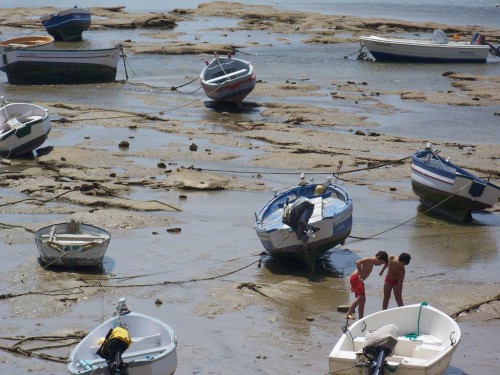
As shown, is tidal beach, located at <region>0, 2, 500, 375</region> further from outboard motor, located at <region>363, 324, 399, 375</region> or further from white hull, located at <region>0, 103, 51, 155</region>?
outboard motor, located at <region>363, 324, 399, 375</region>

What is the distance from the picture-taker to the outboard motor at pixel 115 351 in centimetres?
1094

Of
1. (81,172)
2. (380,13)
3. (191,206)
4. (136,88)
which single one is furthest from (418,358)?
(380,13)

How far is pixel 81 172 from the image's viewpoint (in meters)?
23.2

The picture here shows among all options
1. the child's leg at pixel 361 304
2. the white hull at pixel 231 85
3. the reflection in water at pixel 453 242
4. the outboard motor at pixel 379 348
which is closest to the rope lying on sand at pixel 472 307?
the child's leg at pixel 361 304

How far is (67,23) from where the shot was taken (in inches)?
1932

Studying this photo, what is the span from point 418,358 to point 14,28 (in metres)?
46.2

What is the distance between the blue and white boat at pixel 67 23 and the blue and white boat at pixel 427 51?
47.0ft

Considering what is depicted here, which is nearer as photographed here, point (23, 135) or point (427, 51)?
point (23, 135)

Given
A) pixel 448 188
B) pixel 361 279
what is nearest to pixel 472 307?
pixel 361 279

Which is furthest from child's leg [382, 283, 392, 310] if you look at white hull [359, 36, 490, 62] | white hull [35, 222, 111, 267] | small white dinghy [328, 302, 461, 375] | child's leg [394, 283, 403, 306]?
white hull [359, 36, 490, 62]

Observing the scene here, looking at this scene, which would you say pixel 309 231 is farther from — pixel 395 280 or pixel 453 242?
pixel 453 242

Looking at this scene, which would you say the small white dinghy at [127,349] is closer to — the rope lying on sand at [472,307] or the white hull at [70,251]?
the white hull at [70,251]

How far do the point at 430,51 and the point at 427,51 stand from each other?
0.41ft

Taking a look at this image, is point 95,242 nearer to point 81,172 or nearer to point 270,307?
point 270,307
